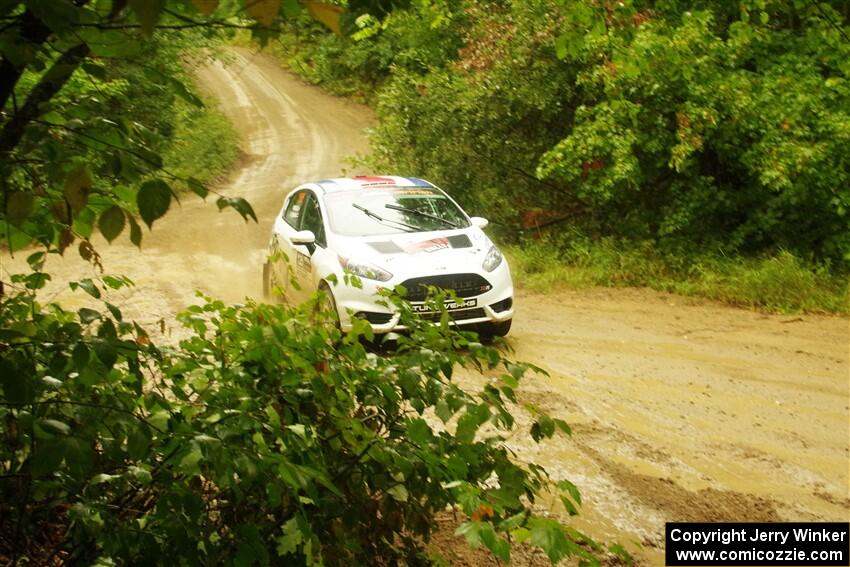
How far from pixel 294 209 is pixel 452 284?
114 inches

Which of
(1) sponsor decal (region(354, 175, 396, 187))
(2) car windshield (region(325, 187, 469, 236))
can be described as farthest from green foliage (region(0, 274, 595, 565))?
(1) sponsor decal (region(354, 175, 396, 187))

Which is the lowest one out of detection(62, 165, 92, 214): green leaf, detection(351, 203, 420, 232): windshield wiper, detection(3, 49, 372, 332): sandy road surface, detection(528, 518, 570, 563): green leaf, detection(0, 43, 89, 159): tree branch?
detection(3, 49, 372, 332): sandy road surface

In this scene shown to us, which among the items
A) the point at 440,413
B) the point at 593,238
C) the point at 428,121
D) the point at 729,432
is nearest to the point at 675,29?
the point at 593,238

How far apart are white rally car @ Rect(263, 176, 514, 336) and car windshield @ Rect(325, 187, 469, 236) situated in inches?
0.4

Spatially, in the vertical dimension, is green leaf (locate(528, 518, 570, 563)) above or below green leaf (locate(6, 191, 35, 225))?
below

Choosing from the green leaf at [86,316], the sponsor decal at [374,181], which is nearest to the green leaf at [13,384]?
the green leaf at [86,316]

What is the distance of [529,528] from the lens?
2670 mm

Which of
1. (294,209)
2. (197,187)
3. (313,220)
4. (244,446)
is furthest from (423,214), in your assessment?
(197,187)

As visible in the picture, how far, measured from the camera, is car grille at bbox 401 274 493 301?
9.26 meters

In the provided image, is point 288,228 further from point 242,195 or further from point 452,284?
point 242,195

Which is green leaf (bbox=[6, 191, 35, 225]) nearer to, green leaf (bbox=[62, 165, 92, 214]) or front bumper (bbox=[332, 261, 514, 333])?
green leaf (bbox=[62, 165, 92, 214])

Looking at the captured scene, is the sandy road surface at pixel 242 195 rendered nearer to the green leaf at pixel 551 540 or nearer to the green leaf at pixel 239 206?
the green leaf at pixel 239 206

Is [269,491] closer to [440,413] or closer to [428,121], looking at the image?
[440,413]

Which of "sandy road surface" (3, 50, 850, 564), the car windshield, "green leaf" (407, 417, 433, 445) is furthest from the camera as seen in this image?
the car windshield
